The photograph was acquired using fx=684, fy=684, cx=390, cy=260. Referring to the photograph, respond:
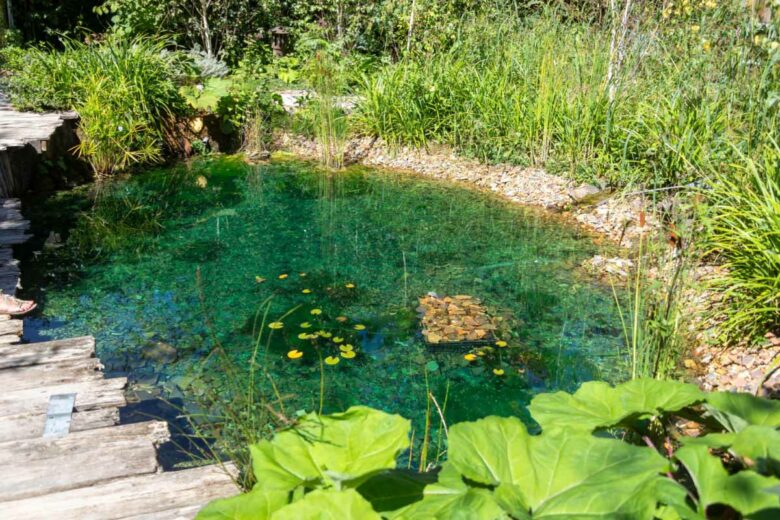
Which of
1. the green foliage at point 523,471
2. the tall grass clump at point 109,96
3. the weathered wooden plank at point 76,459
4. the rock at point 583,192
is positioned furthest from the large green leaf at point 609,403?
the tall grass clump at point 109,96

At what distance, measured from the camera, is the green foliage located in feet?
3.66

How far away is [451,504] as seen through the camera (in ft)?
3.78

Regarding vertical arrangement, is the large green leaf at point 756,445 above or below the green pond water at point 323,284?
above

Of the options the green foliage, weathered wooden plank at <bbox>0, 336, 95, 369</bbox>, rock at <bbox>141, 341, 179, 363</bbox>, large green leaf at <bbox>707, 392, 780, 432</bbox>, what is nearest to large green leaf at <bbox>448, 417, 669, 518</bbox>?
the green foliage

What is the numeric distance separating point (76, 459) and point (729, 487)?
6.07 feet

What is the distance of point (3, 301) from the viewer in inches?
146

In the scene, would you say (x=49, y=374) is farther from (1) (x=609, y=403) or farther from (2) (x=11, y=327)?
(1) (x=609, y=403)

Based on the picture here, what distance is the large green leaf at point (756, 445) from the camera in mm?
1193

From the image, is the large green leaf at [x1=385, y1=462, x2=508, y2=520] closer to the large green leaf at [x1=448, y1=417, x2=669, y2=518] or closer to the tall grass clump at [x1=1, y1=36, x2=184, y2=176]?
the large green leaf at [x1=448, y1=417, x2=669, y2=518]

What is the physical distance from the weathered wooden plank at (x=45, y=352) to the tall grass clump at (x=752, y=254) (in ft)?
9.68

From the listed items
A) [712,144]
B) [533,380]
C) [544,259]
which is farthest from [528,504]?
[712,144]

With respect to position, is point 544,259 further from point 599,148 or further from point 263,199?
point 263,199

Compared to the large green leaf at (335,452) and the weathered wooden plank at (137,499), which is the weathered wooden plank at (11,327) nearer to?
the weathered wooden plank at (137,499)

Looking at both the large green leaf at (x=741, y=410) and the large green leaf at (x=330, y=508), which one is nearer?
the large green leaf at (x=330, y=508)
